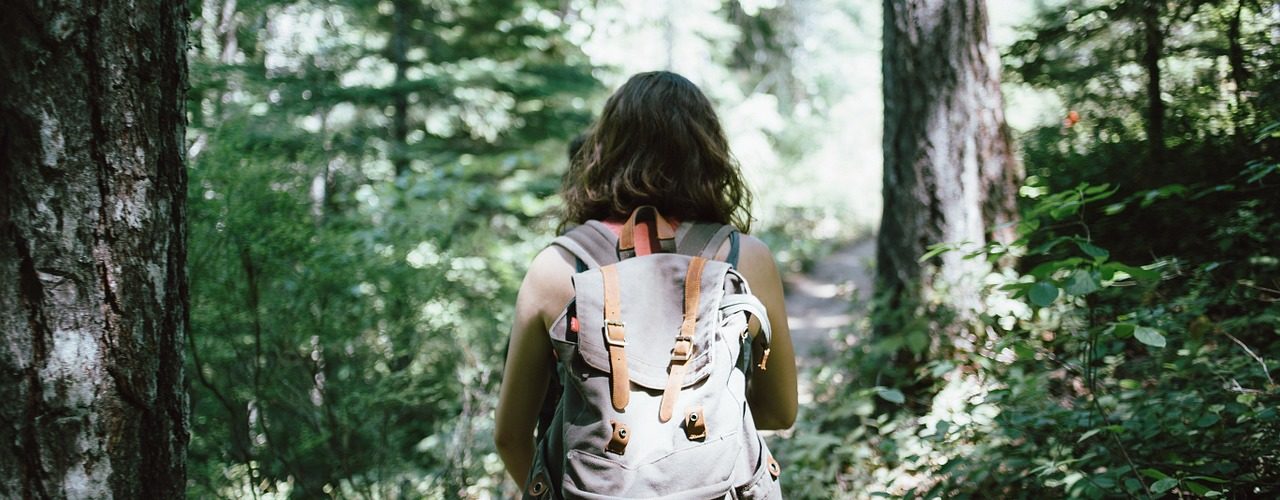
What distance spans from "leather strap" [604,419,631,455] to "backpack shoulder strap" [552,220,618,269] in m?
0.39

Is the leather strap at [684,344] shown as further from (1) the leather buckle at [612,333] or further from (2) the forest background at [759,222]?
(2) the forest background at [759,222]

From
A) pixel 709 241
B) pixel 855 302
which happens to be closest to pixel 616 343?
pixel 709 241

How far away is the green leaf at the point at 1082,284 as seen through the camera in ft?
6.81

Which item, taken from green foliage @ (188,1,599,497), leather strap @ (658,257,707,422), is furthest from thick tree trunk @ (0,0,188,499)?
green foliage @ (188,1,599,497)

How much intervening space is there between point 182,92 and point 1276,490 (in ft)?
10.2

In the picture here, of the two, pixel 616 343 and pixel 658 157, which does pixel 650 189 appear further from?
pixel 616 343

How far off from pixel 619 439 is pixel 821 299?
971 cm

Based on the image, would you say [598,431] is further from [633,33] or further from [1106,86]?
[633,33]

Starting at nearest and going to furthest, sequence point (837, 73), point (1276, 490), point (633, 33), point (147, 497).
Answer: point (147, 497) → point (1276, 490) → point (633, 33) → point (837, 73)

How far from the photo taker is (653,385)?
4.94ft

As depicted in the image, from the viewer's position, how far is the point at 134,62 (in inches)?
60.5

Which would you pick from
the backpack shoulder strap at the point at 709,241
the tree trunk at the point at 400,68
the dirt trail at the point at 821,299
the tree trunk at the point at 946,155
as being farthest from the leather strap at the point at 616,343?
the tree trunk at the point at 400,68

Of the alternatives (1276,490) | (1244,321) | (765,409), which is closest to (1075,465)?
(1276,490)

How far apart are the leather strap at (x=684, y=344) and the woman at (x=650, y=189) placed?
0.18 meters
